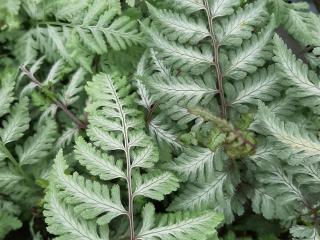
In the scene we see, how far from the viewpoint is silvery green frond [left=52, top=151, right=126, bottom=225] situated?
4.30 feet

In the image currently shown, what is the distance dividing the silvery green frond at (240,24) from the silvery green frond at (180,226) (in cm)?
58

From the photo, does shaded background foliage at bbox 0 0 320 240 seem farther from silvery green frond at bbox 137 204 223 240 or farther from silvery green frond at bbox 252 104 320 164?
silvery green frond at bbox 252 104 320 164

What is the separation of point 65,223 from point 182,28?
737mm

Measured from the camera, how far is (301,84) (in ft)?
4.28

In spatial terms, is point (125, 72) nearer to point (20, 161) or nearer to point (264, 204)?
point (20, 161)

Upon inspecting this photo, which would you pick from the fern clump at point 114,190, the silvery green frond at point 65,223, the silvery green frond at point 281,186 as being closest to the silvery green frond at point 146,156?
the fern clump at point 114,190

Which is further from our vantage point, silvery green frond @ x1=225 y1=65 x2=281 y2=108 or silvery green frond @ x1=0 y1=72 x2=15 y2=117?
silvery green frond @ x1=0 y1=72 x2=15 y2=117

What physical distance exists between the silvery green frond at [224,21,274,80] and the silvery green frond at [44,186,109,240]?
0.68m

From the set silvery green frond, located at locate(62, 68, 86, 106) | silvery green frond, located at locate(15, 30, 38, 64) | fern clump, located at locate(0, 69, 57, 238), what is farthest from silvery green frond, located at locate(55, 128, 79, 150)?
silvery green frond, located at locate(15, 30, 38, 64)

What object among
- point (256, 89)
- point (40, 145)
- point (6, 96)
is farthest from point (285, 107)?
point (6, 96)

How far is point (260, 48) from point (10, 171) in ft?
3.53

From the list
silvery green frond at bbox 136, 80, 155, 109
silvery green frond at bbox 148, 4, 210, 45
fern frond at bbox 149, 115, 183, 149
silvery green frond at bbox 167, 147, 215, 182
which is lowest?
silvery green frond at bbox 167, 147, 215, 182

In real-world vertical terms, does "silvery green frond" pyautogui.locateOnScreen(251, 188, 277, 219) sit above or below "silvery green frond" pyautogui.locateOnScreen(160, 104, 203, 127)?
below

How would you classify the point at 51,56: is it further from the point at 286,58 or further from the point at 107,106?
the point at 286,58
